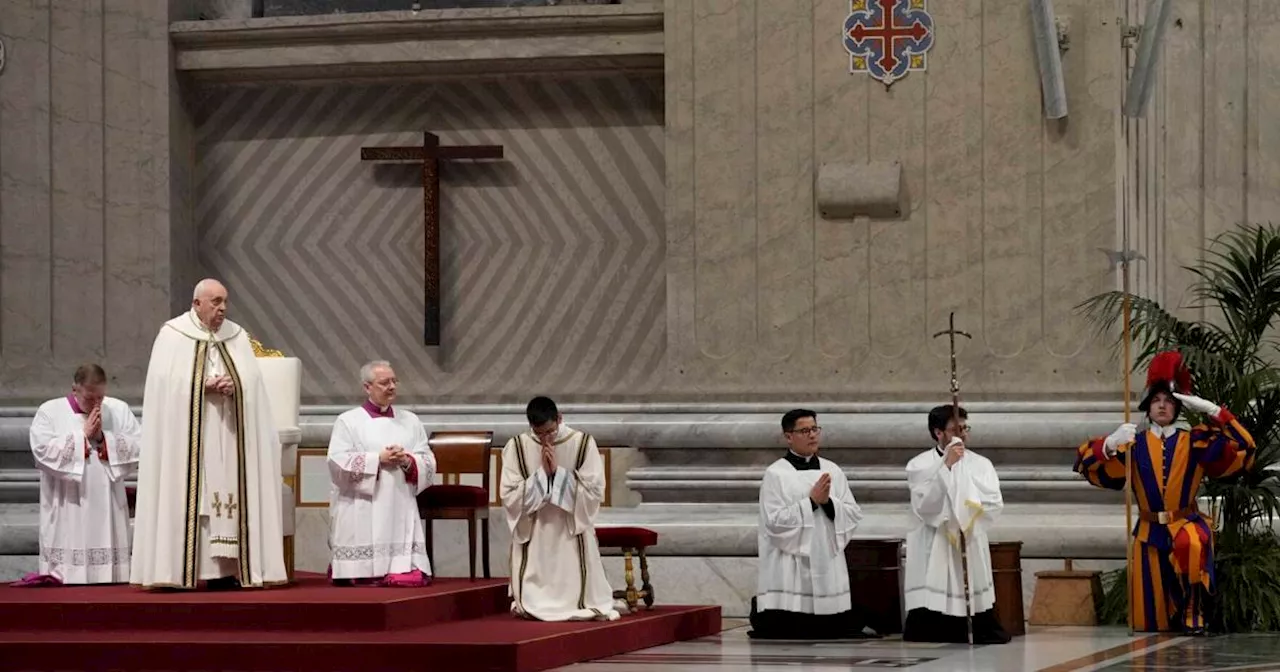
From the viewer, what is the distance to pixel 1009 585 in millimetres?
10703

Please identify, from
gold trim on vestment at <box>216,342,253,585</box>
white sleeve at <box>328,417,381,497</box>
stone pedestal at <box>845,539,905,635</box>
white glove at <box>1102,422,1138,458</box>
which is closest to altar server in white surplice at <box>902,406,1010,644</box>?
stone pedestal at <box>845,539,905,635</box>

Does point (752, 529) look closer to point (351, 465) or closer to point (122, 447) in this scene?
point (351, 465)

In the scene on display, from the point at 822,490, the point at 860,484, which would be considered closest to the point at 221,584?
the point at 822,490

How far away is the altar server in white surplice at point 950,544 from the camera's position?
10164mm

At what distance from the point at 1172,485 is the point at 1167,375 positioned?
0.55 meters

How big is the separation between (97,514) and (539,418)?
244cm

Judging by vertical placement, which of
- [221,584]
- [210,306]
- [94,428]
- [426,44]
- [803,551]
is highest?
[426,44]

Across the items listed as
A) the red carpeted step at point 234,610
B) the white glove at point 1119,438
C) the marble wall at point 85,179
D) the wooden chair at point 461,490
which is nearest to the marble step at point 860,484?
the wooden chair at point 461,490

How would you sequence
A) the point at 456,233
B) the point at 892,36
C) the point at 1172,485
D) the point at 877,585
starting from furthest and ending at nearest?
the point at 456,233, the point at 892,36, the point at 877,585, the point at 1172,485

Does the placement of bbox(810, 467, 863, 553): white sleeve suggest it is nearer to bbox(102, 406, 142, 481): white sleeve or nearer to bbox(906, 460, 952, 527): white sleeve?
bbox(906, 460, 952, 527): white sleeve

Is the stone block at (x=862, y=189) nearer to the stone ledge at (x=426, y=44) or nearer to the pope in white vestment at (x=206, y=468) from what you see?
the stone ledge at (x=426, y=44)

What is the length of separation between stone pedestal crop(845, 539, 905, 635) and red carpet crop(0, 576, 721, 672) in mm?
1003

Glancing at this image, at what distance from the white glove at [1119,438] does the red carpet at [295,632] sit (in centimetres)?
225

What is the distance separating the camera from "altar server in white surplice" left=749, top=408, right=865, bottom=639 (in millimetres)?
10430
